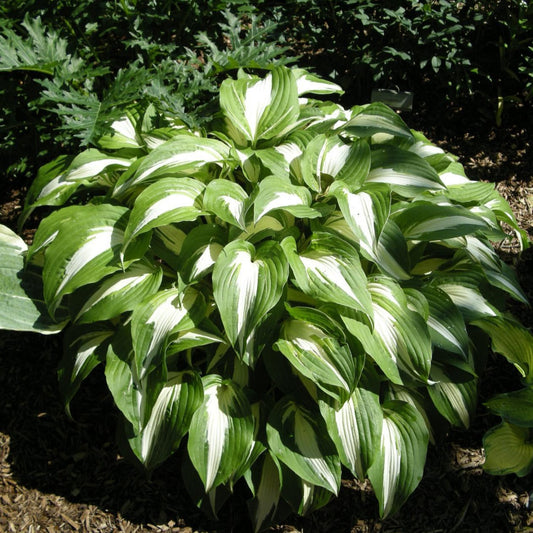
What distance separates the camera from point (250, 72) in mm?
3096

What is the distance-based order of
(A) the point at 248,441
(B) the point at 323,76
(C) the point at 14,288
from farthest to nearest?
(B) the point at 323,76
(C) the point at 14,288
(A) the point at 248,441

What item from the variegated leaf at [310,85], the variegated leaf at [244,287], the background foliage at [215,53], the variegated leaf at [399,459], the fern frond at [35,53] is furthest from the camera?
the variegated leaf at [310,85]

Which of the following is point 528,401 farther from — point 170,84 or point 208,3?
point 208,3

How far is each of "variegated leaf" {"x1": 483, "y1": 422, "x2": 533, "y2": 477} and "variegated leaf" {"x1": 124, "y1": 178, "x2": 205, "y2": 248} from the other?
1297 millimetres

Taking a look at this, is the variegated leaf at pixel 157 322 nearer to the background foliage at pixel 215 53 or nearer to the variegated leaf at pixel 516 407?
the background foliage at pixel 215 53

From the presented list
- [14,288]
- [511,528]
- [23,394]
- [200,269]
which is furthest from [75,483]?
[511,528]

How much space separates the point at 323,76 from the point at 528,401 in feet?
6.96

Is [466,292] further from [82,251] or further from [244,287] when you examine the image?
[82,251]

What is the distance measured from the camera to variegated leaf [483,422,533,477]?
6.43 ft

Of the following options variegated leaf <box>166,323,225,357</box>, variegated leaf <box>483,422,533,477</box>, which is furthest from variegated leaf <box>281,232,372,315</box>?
variegated leaf <box>483,422,533,477</box>

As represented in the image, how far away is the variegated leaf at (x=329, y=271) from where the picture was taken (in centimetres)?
179

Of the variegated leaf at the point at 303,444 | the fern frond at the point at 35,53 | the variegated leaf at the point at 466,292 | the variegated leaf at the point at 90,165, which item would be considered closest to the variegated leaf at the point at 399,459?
the variegated leaf at the point at 303,444

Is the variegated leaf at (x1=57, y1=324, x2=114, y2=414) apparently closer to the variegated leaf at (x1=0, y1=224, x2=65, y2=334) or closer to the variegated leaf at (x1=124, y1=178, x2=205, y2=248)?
the variegated leaf at (x1=0, y1=224, x2=65, y2=334)

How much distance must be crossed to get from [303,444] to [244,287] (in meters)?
0.56
